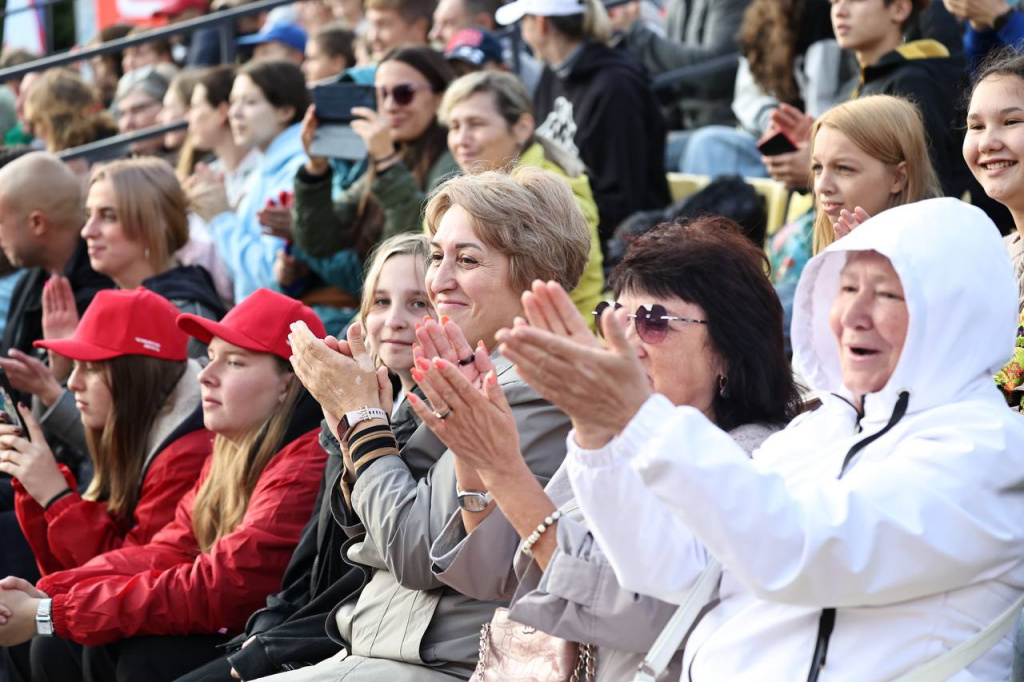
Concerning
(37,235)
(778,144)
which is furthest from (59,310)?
(778,144)

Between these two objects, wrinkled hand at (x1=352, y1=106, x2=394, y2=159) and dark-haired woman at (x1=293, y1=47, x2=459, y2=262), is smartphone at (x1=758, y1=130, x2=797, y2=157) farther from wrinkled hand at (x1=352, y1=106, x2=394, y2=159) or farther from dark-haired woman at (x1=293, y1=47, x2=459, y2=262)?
wrinkled hand at (x1=352, y1=106, x2=394, y2=159)

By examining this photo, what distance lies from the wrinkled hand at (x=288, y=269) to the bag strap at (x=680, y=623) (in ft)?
13.5

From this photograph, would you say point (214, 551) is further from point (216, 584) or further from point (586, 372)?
point (586, 372)

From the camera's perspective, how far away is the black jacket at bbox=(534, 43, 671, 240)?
6.77 meters

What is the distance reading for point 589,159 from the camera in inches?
270

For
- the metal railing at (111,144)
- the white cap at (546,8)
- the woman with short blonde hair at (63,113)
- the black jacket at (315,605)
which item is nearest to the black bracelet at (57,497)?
the black jacket at (315,605)

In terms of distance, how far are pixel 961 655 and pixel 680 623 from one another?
516 millimetres

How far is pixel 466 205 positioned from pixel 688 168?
4.61 meters

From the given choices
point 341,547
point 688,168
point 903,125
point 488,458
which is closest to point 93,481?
point 341,547

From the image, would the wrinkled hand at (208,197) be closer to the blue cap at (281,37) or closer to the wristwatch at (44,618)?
the blue cap at (281,37)

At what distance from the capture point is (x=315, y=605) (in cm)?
418

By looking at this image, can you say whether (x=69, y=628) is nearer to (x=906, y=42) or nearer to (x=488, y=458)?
(x=488, y=458)

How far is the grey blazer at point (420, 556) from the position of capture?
352 cm

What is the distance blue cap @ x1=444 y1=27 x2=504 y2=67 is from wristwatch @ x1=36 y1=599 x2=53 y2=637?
3622 mm
